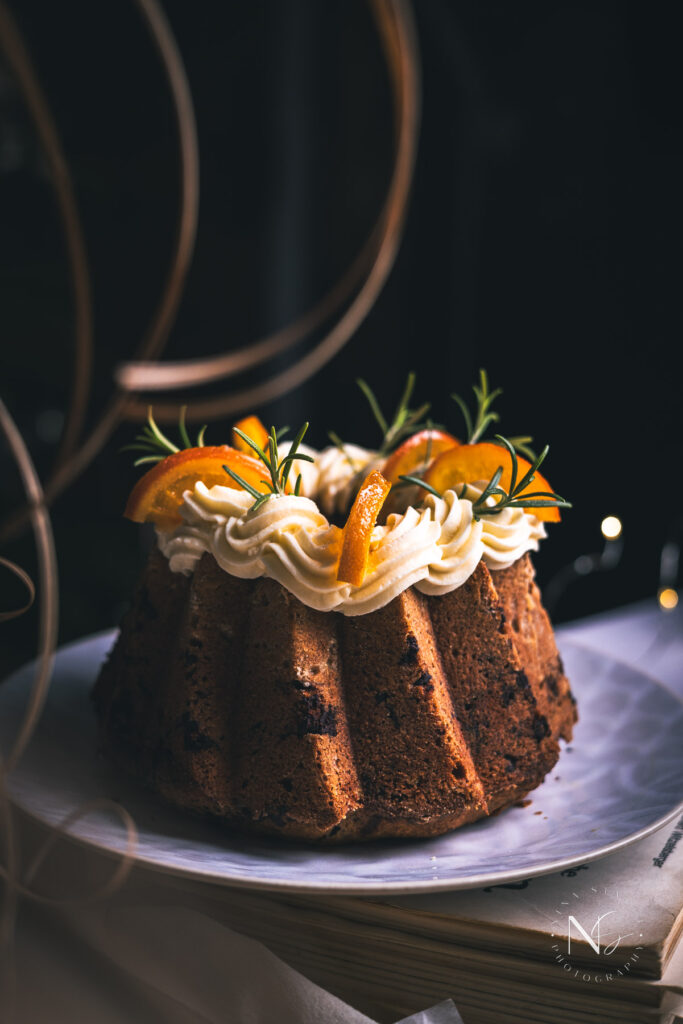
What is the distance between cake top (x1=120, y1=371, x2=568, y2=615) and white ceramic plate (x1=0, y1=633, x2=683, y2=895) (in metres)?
0.36

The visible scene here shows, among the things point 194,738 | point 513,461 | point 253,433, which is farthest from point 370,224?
point 194,738

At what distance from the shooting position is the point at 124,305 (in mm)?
4129

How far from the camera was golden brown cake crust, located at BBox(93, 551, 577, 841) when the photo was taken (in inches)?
57.4

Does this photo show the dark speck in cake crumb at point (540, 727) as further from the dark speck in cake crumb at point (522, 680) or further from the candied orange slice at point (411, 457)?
the candied orange slice at point (411, 457)

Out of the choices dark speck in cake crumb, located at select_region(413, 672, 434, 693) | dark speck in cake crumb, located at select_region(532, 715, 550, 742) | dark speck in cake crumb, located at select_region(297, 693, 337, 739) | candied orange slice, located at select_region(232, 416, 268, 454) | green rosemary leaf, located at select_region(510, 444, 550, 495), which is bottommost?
dark speck in cake crumb, located at select_region(532, 715, 550, 742)

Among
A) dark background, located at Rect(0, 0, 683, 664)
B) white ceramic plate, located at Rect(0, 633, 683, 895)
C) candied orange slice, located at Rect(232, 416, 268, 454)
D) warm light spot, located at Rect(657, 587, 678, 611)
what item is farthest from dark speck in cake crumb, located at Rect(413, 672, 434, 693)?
dark background, located at Rect(0, 0, 683, 664)

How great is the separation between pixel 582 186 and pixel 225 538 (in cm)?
238

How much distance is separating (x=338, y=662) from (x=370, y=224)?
10.1 ft

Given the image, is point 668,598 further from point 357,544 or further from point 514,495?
point 357,544

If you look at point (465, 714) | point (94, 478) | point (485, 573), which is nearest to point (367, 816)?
point (465, 714)

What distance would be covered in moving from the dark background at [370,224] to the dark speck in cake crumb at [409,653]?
1807 millimetres

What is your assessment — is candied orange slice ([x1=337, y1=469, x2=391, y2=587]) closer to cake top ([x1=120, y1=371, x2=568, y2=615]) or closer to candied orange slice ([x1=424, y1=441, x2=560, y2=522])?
cake top ([x1=120, y1=371, x2=568, y2=615])

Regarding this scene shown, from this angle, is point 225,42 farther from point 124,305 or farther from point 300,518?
point 300,518

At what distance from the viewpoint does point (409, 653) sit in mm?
1481
